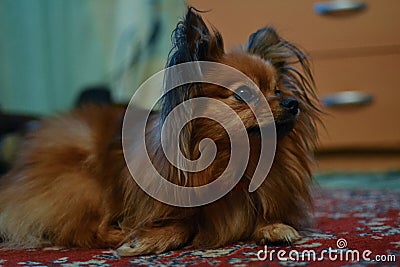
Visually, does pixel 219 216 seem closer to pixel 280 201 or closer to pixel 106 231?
pixel 280 201

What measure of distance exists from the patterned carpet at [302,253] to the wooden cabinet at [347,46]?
1056 millimetres

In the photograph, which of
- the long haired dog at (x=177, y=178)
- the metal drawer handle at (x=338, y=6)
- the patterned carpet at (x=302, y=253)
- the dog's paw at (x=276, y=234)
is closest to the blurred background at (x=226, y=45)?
the metal drawer handle at (x=338, y=6)

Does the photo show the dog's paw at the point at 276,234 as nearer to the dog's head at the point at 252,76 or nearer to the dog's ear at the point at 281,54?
→ the dog's head at the point at 252,76

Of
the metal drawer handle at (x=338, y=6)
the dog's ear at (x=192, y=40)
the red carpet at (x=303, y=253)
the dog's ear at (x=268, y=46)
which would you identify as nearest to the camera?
the red carpet at (x=303, y=253)

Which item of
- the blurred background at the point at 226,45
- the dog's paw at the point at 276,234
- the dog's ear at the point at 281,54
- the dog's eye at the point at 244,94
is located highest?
the blurred background at the point at 226,45

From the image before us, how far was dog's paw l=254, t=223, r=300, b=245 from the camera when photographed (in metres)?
1.42

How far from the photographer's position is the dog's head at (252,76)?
55.4 inches

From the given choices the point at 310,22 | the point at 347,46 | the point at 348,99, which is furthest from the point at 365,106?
the point at 310,22

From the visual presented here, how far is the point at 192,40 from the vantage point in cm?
143

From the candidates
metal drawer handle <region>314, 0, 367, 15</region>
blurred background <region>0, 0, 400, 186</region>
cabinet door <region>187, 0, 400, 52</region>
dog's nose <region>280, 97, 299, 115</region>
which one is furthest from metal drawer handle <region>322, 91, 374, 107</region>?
dog's nose <region>280, 97, 299, 115</region>

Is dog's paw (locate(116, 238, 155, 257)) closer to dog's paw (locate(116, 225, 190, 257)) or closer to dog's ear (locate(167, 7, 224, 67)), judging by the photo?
dog's paw (locate(116, 225, 190, 257))

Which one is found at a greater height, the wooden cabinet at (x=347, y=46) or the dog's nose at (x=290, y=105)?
the wooden cabinet at (x=347, y=46)

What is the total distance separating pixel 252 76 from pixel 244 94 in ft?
0.23

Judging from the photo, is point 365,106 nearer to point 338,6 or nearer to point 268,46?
point 338,6
